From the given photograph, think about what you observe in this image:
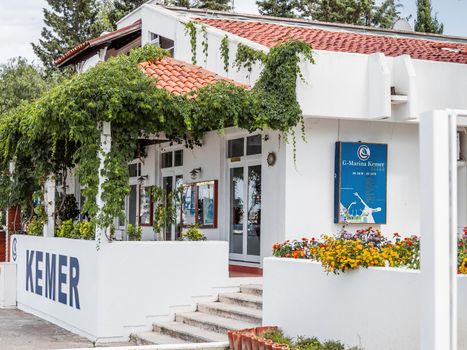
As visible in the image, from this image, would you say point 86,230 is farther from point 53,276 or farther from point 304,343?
point 304,343

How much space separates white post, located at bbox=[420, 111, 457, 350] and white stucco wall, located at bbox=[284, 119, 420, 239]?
312 inches

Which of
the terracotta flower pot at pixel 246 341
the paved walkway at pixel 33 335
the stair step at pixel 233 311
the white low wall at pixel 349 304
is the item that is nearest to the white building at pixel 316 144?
the stair step at pixel 233 311

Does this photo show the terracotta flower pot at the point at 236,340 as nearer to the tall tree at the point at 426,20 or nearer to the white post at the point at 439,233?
the white post at the point at 439,233

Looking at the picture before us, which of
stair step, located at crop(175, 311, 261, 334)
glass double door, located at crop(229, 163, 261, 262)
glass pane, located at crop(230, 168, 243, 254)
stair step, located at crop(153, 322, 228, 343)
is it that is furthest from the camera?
glass pane, located at crop(230, 168, 243, 254)

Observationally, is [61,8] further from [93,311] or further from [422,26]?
[93,311]

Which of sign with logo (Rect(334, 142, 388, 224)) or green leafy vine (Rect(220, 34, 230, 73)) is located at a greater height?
green leafy vine (Rect(220, 34, 230, 73))

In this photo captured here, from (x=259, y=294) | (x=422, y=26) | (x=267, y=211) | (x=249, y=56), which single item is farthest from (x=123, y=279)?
(x=422, y=26)

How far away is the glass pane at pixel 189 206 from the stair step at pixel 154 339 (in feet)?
17.8

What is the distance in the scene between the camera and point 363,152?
14.7m

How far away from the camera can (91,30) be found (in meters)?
42.7

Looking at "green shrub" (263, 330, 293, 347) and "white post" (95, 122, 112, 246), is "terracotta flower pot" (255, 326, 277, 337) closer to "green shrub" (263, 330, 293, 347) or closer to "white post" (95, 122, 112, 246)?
"green shrub" (263, 330, 293, 347)

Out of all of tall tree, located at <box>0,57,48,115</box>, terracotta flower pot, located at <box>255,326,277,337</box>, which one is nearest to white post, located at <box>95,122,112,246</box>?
terracotta flower pot, located at <box>255,326,277,337</box>

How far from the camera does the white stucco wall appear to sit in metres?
14.4

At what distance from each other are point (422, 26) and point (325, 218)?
24.5 metres
